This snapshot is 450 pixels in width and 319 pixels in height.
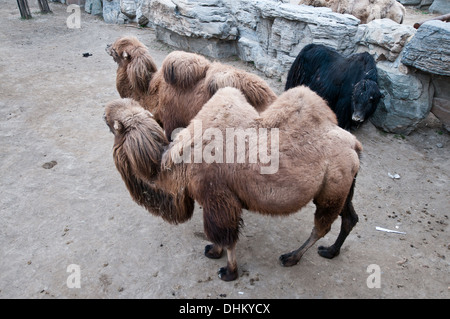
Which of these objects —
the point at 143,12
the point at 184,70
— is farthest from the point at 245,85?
the point at 143,12

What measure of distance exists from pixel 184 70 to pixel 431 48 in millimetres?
4214

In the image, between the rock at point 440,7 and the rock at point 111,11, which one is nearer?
the rock at point 440,7

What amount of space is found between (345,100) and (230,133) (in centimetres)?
423

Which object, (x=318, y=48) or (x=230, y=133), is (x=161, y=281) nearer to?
(x=230, y=133)

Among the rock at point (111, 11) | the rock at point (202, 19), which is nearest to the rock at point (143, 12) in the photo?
the rock at point (202, 19)

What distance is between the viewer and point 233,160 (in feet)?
8.93

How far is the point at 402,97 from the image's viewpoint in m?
6.00

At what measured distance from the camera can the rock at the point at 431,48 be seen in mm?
5312

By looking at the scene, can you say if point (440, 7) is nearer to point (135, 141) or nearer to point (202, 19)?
point (202, 19)

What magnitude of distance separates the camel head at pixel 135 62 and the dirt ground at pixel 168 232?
1449 mm

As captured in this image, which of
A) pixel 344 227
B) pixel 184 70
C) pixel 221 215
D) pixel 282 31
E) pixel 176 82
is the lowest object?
pixel 344 227

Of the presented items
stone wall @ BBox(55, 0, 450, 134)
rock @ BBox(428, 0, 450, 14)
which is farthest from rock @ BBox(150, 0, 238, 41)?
rock @ BBox(428, 0, 450, 14)

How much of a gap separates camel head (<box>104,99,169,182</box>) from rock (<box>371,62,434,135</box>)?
488 centimetres

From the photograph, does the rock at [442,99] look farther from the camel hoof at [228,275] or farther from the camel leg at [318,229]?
the camel hoof at [228,275]
